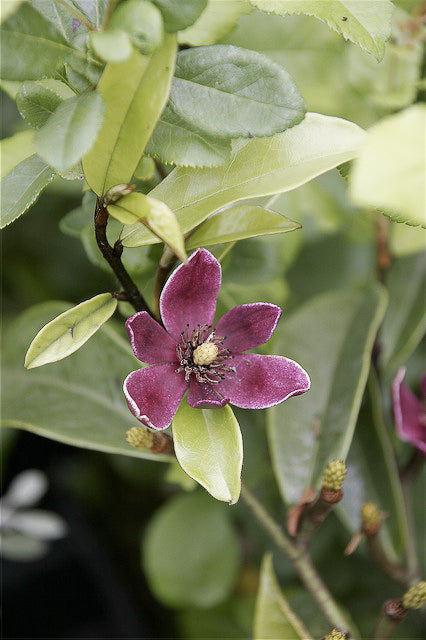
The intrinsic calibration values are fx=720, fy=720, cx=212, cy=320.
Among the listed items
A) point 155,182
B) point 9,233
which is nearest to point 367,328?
point 155,182

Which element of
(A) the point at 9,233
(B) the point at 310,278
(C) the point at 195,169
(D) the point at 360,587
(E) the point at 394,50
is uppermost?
(C) the point at 195,169

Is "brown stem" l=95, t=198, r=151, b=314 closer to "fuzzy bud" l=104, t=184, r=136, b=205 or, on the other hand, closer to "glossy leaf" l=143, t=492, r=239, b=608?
"fuzzy bud" l=104, t=184, r=136, b=205

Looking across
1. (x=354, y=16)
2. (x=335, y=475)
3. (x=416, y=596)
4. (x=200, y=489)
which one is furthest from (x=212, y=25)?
(x=200, y=489)

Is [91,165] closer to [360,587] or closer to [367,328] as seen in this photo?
[367,328]

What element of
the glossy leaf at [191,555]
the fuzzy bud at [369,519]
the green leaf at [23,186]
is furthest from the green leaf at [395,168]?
the glossy leaf at [191,555]

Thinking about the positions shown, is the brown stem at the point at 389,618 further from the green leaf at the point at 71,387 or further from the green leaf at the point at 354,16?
the green leaf at the point at 354,16

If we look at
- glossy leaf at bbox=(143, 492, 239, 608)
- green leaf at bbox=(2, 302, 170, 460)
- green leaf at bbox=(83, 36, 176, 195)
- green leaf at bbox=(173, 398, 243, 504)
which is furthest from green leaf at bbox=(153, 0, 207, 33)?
glossy leaf at bbox=(143, 492, 239, 608)
